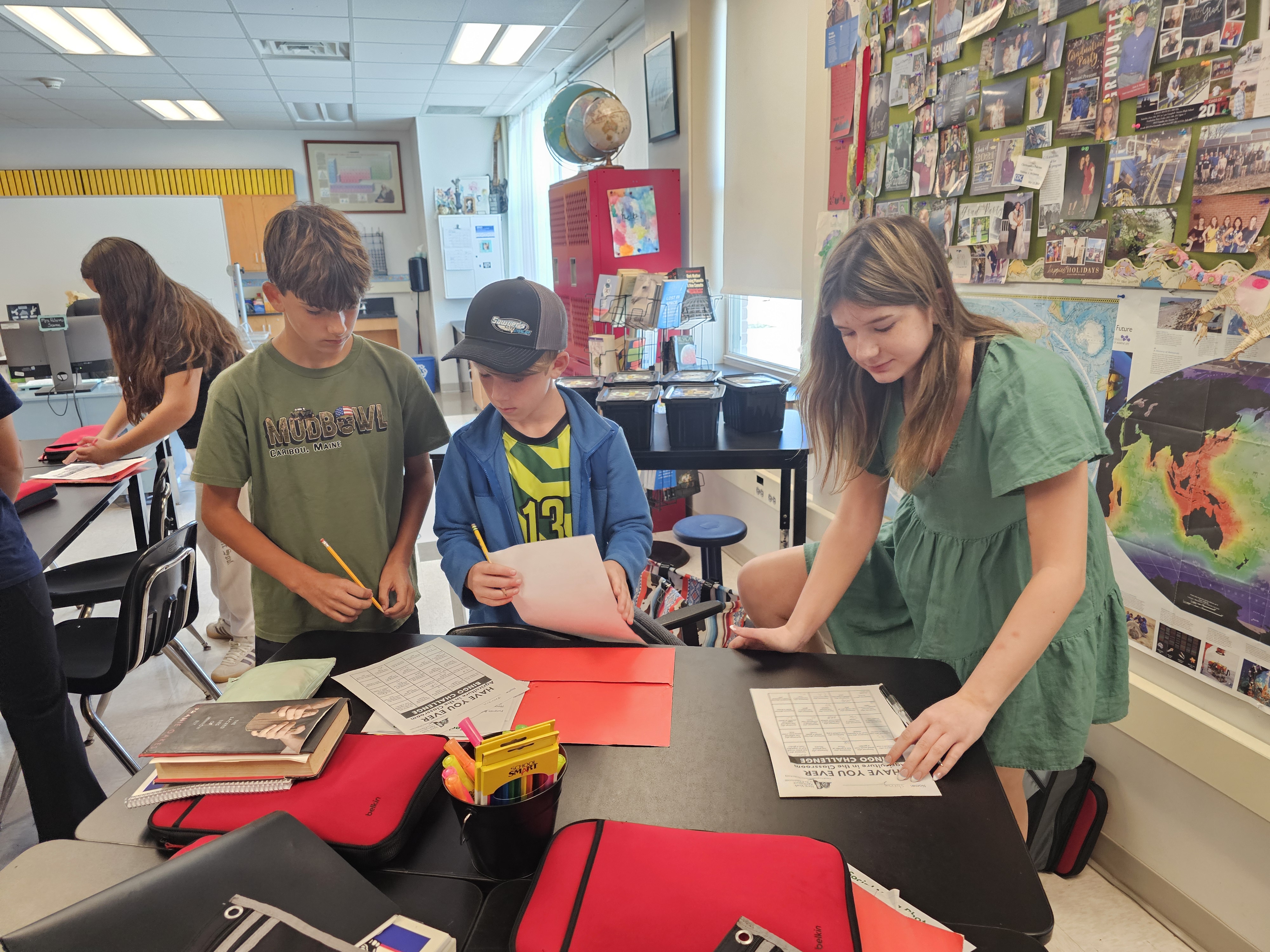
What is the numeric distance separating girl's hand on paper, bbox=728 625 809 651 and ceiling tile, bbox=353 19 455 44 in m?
4.42

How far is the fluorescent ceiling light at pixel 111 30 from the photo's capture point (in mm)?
4012

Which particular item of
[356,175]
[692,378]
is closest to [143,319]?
[692,378]

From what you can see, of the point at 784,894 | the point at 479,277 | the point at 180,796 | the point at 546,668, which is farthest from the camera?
the point at 479,277

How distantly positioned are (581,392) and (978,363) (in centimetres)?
160

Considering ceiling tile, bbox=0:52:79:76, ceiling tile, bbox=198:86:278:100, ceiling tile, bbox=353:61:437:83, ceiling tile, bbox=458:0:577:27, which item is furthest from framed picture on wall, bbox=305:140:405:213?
ceiling tile, bbox=458:0:577:27

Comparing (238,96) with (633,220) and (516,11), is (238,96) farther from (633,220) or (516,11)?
(633,220)

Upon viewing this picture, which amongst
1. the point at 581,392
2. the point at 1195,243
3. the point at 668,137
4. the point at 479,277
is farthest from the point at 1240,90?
the point at 479,277

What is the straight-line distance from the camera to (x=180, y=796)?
0.79m

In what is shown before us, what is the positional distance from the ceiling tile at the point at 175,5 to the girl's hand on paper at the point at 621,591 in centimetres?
420

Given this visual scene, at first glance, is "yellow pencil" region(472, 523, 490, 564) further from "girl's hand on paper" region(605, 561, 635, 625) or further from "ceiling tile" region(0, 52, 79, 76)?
"ceiling tile" region(0, 52, 79, 76)

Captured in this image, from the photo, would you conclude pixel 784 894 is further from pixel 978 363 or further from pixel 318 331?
pixel 318 331

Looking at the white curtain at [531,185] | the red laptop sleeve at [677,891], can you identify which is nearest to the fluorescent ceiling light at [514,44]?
the white curtain at [531,185]

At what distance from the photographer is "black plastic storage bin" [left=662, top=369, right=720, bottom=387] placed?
2613mm

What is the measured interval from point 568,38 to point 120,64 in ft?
9.76
